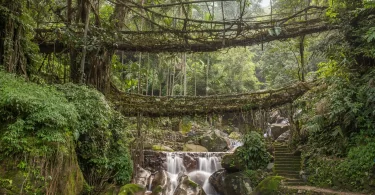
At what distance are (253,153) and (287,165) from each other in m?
1.51

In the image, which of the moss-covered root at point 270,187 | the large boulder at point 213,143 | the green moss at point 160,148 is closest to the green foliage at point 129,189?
the moss-covered root at point 270,187

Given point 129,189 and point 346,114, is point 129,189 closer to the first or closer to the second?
point 129,189

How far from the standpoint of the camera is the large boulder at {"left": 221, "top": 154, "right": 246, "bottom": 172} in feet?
39.5

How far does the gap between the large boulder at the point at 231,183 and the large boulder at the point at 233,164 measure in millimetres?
258

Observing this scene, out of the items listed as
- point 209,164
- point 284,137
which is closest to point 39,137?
point 209,164

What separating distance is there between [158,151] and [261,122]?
21.9ft

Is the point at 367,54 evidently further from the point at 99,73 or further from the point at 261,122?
the point at 99,73

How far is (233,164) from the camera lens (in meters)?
12.0

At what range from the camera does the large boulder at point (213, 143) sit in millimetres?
17797

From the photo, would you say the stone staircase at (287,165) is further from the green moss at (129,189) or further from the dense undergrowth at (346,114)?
the green moss at (129,189)

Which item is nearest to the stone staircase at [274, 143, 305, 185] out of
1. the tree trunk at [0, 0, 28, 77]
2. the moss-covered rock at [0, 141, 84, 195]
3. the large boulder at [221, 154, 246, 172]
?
the large boulder at [221, 154, 246, 172]

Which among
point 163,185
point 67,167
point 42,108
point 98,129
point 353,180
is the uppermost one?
point 42,108

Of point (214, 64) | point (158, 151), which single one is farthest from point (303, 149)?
point (214, 64)

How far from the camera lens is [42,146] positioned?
170 inches
